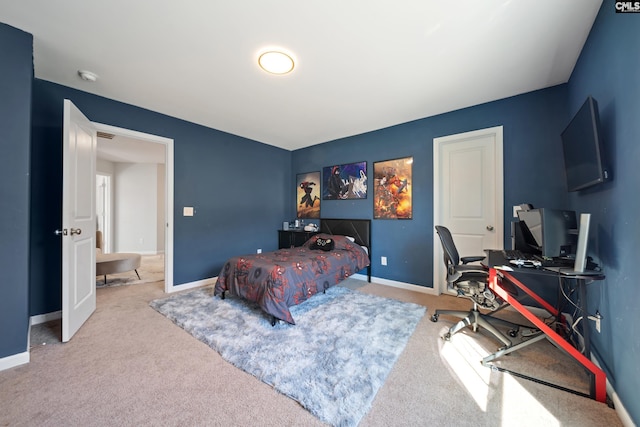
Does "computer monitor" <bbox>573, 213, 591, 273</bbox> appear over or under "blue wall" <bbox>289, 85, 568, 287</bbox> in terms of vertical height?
under

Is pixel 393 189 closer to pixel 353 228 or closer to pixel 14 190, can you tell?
pixel 353 228

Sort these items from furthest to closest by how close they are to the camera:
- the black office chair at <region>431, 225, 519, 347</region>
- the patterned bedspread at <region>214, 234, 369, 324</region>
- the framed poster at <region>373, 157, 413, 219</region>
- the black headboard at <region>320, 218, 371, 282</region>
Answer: the black headboard at <region>320, 218, 371, 282</region>, the framed poster at <region>373, 157, 413, 219</region>, the patterned bedspread at <region>214, 234, 369, 324</region>, the black office chair at <region>431, 225, 519, 347</region>

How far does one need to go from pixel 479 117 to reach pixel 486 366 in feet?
9.09

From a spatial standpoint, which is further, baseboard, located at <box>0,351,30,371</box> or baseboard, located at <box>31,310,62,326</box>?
baseboard, located at <box>31,310,62,326</box>

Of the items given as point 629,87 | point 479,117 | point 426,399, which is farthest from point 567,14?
point 426,399

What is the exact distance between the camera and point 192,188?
3691 millimetres

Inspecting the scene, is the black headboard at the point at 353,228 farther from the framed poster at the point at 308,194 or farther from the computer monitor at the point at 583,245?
the computer monitor at the point at 583,245

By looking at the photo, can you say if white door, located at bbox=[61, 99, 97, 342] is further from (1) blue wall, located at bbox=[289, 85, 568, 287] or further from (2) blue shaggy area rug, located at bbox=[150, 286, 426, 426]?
(1) blue wall, located at bbox=[289, 85, 568, 287]

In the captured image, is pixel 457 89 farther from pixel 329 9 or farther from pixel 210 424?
pixel 210 424

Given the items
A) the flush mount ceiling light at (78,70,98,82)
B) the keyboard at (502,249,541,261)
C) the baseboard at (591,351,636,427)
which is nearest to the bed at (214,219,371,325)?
the keyboard at (502,249,541,261)

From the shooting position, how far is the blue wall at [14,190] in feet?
5.62

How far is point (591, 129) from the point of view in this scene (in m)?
1.53

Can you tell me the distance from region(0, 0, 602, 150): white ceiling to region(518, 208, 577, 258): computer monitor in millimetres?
1374
